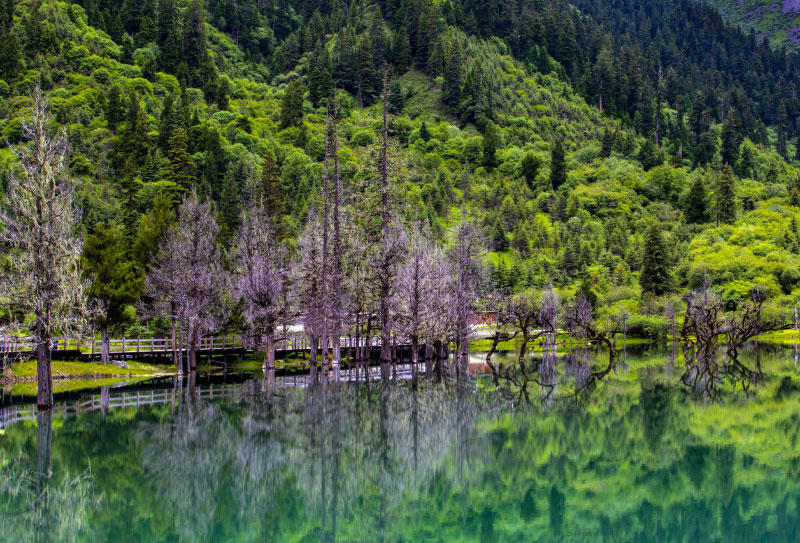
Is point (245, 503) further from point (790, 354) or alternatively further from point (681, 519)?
point (790, 354)

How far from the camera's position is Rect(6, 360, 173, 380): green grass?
4409 centimetres

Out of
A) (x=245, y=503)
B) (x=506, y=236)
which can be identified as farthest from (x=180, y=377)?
(x=506, y=236)

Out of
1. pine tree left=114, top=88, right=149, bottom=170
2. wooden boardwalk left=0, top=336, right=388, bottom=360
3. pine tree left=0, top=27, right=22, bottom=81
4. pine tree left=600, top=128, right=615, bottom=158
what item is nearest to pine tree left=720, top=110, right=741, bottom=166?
pine tree left=600, top=128, right=615, bottom=158

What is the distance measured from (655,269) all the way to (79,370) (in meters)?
70.2

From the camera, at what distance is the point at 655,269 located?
95.4 m

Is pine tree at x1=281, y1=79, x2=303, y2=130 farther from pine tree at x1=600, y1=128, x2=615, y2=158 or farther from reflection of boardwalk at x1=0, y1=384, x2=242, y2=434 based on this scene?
reflection of boardwalk at x1=0, y1=384, x2=242, y2=434

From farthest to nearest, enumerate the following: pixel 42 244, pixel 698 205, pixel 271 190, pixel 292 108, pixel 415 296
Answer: pixel 292 108, pixel 698 205, pixel 271 190, pixel 415 296, pixel 42 244

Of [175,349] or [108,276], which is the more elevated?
[108,276]

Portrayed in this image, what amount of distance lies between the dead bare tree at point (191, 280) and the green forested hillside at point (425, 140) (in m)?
5.07

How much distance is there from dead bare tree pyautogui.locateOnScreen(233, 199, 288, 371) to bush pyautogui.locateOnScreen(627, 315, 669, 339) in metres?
49.7

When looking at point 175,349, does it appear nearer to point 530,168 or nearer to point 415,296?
point 415,296

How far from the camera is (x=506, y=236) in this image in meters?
117

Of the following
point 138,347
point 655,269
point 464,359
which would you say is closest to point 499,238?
point 655,269

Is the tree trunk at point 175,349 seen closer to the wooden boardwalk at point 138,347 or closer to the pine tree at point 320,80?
the wooden boardwalk at point 138,347
